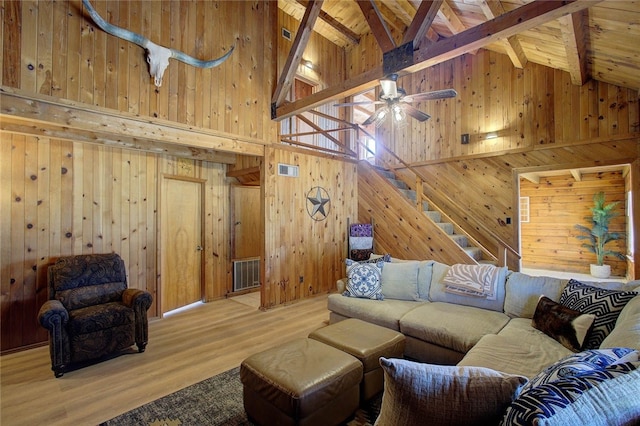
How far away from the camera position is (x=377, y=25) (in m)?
3.44

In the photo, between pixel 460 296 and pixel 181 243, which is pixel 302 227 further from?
pixel 460 296

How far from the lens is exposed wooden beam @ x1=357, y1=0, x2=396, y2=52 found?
10.7 ft

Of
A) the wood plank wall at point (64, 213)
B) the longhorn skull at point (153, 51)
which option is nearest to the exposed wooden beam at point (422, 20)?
the longhorn skull at point (153, 51)

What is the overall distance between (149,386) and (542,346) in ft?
10.1

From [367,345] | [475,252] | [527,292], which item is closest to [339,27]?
[475,252]

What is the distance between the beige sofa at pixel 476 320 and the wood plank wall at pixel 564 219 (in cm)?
566

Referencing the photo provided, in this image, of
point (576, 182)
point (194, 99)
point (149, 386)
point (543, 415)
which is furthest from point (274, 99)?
point (576, 182)

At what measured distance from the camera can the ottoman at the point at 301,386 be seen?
1.75 metres

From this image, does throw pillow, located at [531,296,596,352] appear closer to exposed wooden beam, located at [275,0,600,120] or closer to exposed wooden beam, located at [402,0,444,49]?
exposed wooden beam, located at [275,0,600,120]

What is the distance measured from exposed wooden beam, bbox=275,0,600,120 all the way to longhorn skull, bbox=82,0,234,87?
1880 mm

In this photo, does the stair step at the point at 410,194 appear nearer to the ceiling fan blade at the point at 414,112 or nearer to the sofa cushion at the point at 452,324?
the ceiling fan blade at the point at 414,112

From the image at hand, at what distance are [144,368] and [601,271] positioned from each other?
8.31m

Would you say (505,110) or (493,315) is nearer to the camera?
(493,315)

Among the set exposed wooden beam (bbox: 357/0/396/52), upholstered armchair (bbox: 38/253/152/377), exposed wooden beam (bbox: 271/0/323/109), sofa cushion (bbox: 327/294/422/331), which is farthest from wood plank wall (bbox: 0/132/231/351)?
exposed wooden beam (bbox: 357/0/396/52)
